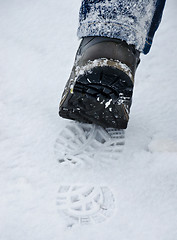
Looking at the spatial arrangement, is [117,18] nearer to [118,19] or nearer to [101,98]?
→ [118,19]

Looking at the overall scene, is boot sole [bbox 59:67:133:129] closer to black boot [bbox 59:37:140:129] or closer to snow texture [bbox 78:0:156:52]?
black boot [bbox 59:37:140:129]

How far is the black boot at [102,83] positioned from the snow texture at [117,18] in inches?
0.9

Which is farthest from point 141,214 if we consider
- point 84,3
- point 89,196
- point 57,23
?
point 57,23

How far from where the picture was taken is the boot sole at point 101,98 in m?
0.84

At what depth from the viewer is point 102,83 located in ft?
2.78

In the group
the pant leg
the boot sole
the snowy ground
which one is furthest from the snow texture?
the snowy ground

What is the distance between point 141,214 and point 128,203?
5cm

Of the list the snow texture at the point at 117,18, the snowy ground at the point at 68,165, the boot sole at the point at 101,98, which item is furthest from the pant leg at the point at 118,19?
the snowy ground at the point at 68,165

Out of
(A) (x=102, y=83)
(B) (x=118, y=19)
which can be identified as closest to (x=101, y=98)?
(A) (x=102, y=83)

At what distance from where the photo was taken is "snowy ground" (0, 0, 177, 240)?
0.80m

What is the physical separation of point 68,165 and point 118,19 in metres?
0.46

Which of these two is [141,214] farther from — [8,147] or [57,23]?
[57,23]

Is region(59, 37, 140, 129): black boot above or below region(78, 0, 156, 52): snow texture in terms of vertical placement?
below

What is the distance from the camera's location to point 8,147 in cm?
101
